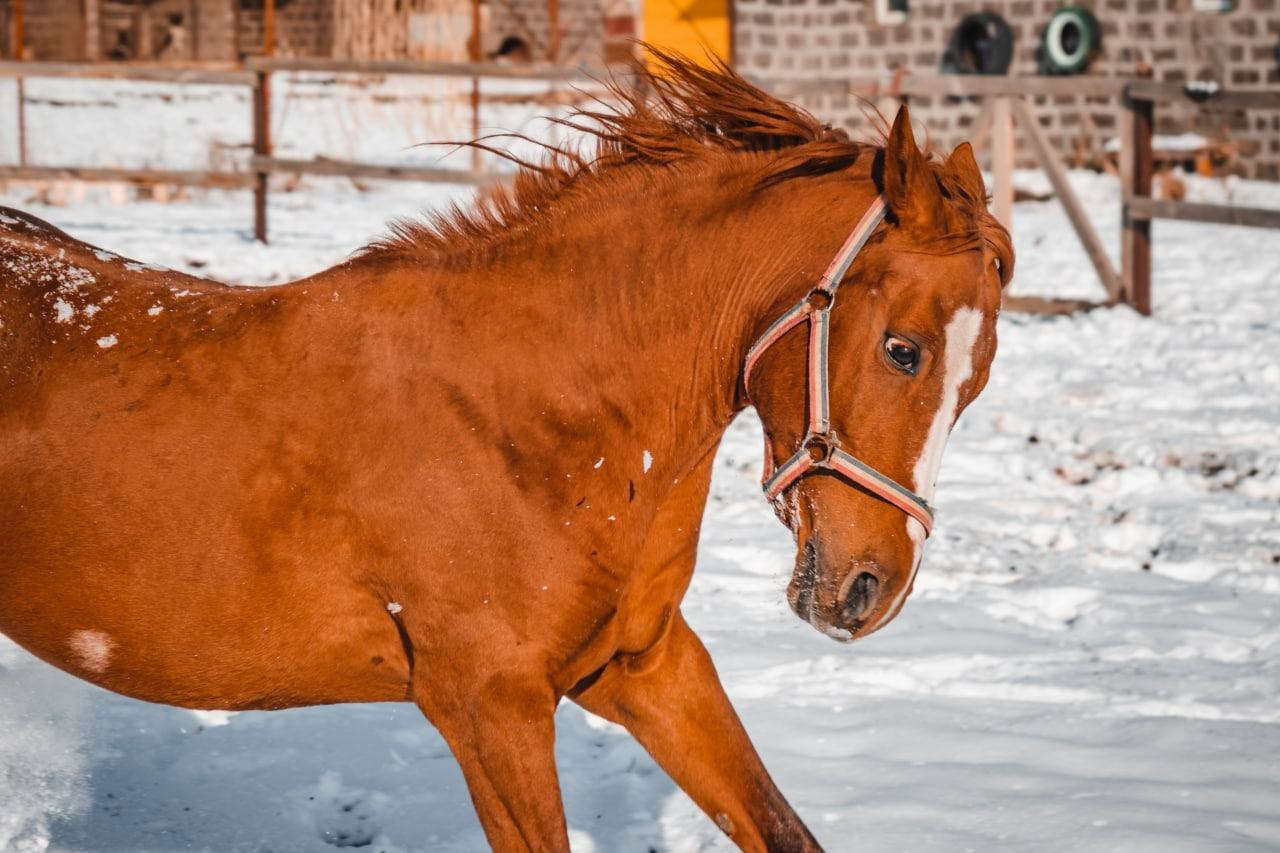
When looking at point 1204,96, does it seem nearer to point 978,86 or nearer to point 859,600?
point 978,86

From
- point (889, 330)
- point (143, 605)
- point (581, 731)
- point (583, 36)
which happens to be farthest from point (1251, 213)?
point (583, 36)

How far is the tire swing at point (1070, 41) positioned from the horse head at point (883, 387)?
16048 millimetres

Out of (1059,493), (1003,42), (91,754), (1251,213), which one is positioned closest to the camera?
(91,754)

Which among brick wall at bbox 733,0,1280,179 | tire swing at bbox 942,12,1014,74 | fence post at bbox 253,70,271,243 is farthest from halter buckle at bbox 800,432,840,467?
tire swing at bbox 942,12,1014,74

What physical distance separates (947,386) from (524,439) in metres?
0.81

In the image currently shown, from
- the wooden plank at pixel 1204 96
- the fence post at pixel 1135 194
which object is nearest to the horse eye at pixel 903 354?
the wooden plank at pixel 1204 96

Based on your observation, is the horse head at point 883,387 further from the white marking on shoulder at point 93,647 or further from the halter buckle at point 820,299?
the white marking on shoulder at point 93,647

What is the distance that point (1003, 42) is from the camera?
1817cm

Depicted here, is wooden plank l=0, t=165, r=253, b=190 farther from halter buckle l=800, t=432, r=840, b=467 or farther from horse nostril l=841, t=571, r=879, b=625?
horse nostril l=841, t=571, r=879, b=625

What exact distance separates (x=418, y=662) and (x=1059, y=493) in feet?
14.7

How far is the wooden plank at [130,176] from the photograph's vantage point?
13.5 meters

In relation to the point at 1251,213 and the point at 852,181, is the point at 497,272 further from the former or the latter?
the point at 1251,213

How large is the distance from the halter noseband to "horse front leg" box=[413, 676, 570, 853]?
2.02 ft

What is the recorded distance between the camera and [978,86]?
11.5 metres
